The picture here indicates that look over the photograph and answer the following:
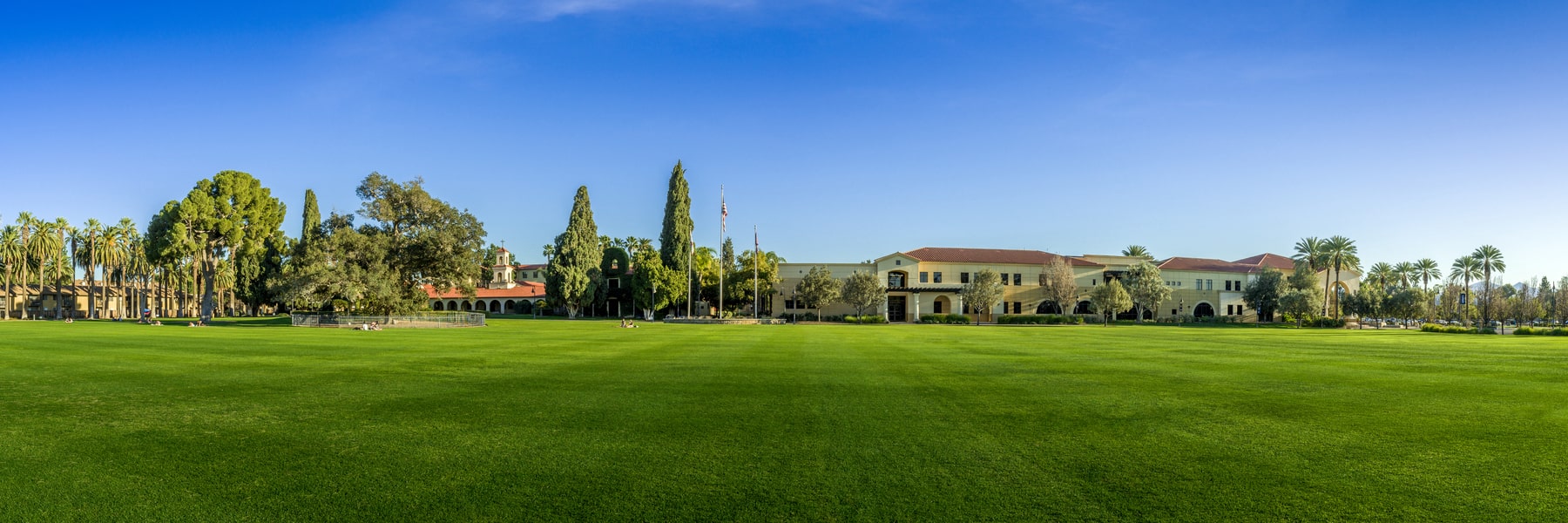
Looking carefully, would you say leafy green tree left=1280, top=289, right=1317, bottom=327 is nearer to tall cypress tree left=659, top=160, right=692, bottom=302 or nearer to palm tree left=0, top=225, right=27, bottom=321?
tall cypress tree left=659, top=160, right=692, bottom=302

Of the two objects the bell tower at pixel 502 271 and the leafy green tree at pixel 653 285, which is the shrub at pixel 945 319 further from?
the bell tower at pixel 502 271

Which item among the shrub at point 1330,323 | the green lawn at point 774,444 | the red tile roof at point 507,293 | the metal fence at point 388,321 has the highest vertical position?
the red tile roof at point 507,293

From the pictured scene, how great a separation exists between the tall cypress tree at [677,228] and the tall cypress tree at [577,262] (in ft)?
24.5

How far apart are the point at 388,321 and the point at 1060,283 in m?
58.2

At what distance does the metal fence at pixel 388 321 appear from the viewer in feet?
143

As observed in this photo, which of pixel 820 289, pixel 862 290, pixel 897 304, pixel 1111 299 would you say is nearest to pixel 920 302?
pixel 897 304

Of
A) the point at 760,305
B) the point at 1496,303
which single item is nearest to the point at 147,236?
the point at 760,305

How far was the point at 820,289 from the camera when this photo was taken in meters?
69.5

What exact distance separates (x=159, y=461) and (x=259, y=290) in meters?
82.0

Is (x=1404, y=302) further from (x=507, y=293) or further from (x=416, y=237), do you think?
(x=507, y=293)

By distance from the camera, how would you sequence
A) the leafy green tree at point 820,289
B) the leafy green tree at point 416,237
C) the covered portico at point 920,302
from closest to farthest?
the leafy green tree at point 416,237 < the leafy green tree at point 820,289 < the covered portico at point 920,302

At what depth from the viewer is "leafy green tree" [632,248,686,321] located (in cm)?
7581

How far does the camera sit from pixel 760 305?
271 feet

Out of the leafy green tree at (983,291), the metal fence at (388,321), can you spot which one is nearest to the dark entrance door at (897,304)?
the leafy green tree at (983,291)
